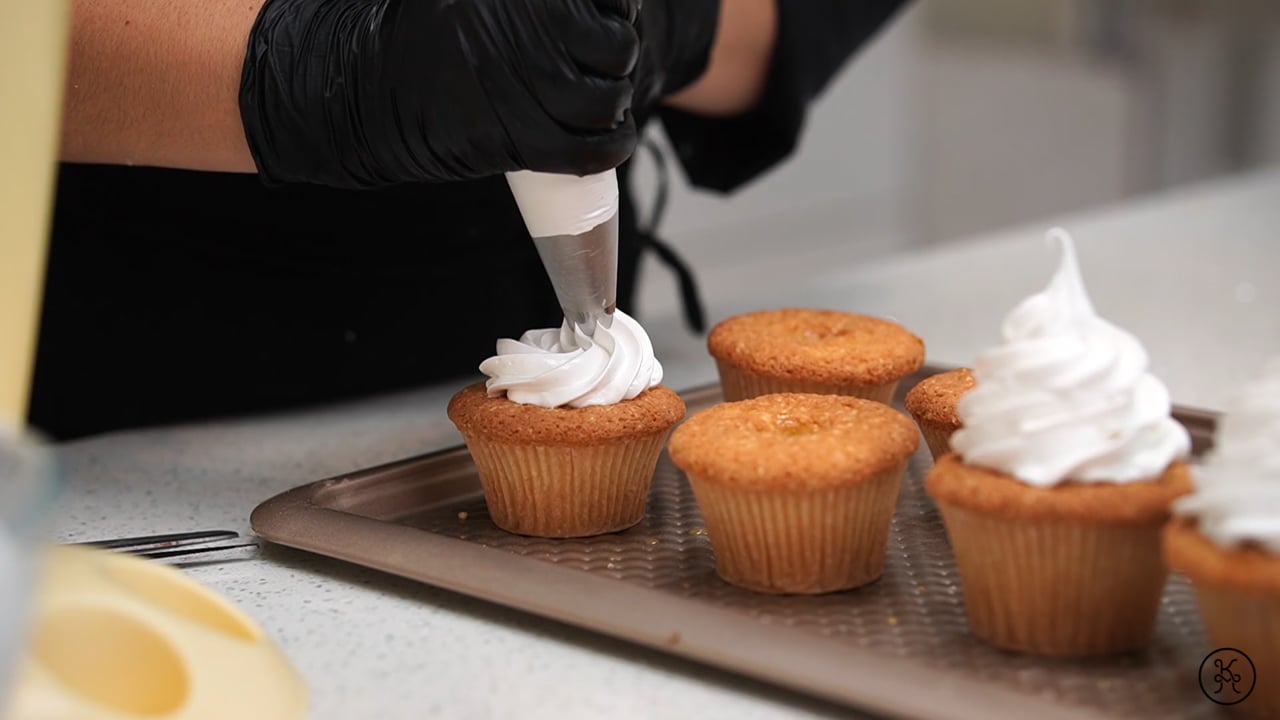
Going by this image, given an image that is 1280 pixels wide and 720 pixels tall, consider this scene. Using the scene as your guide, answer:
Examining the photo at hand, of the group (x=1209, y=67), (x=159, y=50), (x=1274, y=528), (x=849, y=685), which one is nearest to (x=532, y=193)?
(x=159, y=50)

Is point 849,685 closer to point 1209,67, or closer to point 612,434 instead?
point 612,434

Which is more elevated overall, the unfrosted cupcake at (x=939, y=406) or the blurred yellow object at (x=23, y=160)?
the blurred yellow object at (x=23, y=160)

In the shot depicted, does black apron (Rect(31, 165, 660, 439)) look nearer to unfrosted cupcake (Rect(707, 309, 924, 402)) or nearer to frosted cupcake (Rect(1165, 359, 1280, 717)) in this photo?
unfrosted cupcake (Rect(707, 309, 924, 402))

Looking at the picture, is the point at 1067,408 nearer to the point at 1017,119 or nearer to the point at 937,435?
the point at 937,435

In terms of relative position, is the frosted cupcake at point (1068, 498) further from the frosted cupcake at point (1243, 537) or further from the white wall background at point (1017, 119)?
the white wall background at point (1017, 119)

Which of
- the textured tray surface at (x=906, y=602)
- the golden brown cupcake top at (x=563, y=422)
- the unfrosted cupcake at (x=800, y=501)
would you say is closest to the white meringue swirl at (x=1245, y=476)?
the textured tray surface at (x=906, y=602)

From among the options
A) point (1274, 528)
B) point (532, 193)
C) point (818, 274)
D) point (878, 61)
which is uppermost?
point (878, 61)

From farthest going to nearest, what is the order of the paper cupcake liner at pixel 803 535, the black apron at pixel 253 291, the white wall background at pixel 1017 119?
the white wall background at pixel 1017 119 < the black apron at pixel 253 291 < the paper cupcake liner at pixel 803 535
